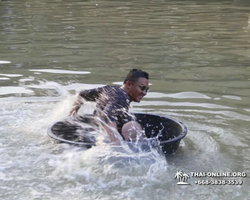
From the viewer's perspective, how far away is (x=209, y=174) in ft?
14.4

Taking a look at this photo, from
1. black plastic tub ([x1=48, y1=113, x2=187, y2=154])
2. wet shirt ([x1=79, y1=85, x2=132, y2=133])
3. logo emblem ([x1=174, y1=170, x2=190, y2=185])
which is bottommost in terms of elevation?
logo emblem ([x1=174, y1=170, x2=190, y2=185])

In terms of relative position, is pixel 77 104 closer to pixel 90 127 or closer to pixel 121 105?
pixel 90 127

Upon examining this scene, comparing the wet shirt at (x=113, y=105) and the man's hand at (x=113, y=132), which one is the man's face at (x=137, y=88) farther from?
the man's hand at (x=113, y=132)

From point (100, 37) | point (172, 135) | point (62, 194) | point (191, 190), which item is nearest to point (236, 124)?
point (172, 135)

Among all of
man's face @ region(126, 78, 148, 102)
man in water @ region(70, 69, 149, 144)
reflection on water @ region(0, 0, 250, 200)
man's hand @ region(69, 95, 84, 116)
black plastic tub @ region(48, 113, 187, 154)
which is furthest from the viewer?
man's hand @ region(69, 95, 84, 116)

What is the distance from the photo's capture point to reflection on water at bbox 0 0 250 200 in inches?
164

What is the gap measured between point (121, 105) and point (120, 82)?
2.78 metres

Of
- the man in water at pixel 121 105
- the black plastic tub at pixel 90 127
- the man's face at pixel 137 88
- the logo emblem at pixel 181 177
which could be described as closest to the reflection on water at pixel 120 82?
the logo emblem at pixel 181 177

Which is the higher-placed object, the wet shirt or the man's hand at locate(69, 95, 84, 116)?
the wet shirt

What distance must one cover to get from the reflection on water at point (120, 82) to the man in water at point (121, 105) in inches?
13.2

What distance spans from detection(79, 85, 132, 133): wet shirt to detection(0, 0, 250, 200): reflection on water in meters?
0.42

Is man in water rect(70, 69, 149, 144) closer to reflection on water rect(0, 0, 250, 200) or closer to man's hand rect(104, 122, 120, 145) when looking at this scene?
man's hand rect(104, 122, 120, 145)

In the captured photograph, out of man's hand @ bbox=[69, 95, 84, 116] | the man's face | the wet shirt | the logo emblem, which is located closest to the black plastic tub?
man's hand @ bbox=[69, 95, 84, 116]

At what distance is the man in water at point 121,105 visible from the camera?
457 cm
